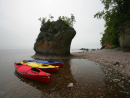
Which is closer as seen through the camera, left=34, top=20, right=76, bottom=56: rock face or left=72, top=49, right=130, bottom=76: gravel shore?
left=72, top=49, right=130, bottom=76: gravel shore

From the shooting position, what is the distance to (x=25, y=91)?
12.1 ft

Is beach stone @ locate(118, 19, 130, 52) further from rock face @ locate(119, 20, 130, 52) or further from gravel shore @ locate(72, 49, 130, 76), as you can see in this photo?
gravel shore @ locate(72, 49, 130, 76)

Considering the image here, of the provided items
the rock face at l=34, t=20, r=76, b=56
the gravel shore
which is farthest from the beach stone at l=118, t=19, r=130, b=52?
the rock face at l=34, t=20, r=76, b=56

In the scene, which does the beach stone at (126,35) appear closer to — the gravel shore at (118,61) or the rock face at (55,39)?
the gravel shore at (118,61)

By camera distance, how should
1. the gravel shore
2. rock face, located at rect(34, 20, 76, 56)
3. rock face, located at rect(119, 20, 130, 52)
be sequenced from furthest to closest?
rock face, located at rect(34, 20, 76, 56) < rock face, located at rect(119, 20, 130, 52) < the gravel shore

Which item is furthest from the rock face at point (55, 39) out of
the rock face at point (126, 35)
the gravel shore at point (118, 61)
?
the rock face at point (126, 35)

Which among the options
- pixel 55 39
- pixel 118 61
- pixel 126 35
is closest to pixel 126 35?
pixel 126 35

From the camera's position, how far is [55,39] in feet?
52.4

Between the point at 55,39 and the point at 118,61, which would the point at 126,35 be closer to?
the point at 118,61

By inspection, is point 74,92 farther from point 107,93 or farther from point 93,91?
point 107,93

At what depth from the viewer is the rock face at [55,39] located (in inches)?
628

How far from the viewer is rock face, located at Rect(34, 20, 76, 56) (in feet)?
52.4

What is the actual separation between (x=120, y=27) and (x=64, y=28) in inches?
511

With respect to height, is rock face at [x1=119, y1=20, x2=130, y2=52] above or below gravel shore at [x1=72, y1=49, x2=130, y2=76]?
above
